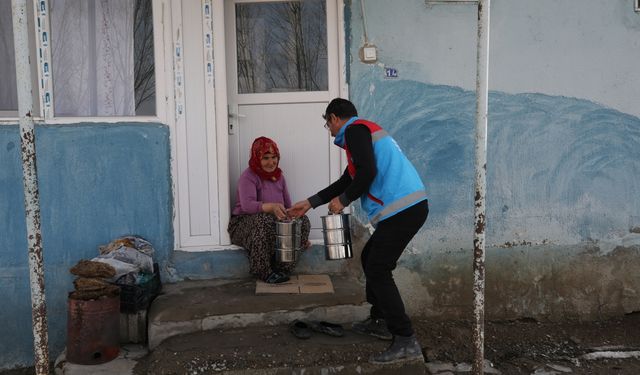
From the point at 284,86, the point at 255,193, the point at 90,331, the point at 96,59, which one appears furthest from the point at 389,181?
the point at 96,59

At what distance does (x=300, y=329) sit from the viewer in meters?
4.23

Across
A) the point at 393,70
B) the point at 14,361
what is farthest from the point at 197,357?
the point at 393,70

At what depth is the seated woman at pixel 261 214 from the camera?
15.8 feet

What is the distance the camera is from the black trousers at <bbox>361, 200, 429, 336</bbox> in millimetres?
3771

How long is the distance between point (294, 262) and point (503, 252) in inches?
74.9

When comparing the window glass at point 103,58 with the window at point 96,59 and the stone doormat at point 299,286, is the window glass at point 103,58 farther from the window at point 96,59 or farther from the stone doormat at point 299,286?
the stone doormat at point 299,286

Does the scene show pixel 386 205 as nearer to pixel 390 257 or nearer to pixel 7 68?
pixel 390 257

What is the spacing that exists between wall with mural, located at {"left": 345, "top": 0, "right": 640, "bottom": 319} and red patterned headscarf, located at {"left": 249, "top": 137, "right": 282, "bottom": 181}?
2.69ft

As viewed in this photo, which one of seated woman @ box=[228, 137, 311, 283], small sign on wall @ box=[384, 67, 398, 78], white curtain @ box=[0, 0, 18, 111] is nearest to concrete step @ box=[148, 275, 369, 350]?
seated woman @ box=[228, 137, 311, 283]

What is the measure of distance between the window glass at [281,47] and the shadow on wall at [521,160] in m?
0.52

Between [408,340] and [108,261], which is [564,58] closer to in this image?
[408,340]

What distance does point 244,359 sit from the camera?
3.93m

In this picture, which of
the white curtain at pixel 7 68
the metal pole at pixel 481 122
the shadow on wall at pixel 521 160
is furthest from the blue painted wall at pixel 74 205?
the metal pole at pixel 481 122

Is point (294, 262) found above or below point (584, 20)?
below
